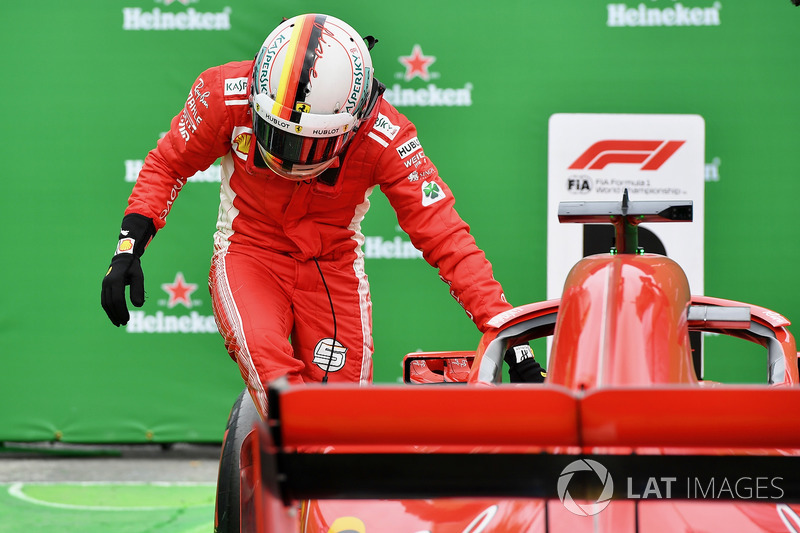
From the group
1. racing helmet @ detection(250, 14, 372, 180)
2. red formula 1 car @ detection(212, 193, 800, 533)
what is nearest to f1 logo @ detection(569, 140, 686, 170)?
racing helmet @ detection(250, 14, 372, 180)

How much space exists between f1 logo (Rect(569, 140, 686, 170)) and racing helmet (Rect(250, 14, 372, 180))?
7.55 feet

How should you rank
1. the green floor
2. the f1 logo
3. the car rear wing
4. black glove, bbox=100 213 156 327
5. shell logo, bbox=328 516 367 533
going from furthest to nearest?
1. the f1 logo
2. the green floor
3. black glove, bbox=100 213 156 327
4. shell logo, bbox=328 516 367 533
5. the car rear wing

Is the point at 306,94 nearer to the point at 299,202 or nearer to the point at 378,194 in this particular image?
the point at 299,202

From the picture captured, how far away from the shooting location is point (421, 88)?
15.9 ft

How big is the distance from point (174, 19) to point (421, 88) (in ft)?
4.77

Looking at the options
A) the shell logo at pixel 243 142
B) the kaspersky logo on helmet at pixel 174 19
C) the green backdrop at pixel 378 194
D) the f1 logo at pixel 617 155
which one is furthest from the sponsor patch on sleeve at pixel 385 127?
the kaspersky logo on helmet at pixel 174 19

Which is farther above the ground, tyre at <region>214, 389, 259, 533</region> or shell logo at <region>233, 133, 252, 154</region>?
shell logo at <region>233, 133, 252, 154</region>

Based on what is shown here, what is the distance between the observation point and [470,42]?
483cm

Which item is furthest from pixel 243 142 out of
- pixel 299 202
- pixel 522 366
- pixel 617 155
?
pixel 617 155

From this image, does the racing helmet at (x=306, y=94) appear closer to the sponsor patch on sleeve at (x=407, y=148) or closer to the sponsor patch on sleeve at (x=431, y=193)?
the sponsor patch on sleeve at (x=407, y=148)

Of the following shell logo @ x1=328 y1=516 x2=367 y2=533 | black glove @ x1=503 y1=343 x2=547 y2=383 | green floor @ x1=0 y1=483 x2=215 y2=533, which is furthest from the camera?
green floor @ x1=0 y1=483 x2=215 y2=533

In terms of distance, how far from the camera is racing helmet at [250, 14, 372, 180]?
270 centimetres

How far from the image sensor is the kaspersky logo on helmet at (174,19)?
484 centimetres

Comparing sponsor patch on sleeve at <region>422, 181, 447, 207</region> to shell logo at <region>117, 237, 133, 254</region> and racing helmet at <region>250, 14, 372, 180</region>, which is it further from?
shell logo at <region>117, 237, 133, 254</region>
